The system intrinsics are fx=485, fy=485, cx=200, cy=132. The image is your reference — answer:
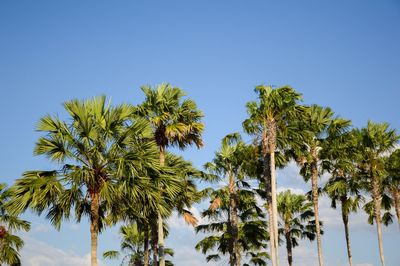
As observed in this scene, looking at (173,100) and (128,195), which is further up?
(173,100)

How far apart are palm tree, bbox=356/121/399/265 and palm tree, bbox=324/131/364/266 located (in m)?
0.67

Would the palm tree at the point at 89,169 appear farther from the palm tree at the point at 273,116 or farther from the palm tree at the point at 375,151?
the palm tree at the point at 375,151

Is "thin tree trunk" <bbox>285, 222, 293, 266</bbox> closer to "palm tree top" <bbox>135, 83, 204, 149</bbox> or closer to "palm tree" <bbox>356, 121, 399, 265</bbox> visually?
"palm tree" <bbox>356, 121, 399, 265</bbox>

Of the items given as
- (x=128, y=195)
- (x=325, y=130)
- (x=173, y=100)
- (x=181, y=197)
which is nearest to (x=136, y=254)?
(x=181, y=197)

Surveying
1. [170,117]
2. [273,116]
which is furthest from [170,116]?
[273,116]

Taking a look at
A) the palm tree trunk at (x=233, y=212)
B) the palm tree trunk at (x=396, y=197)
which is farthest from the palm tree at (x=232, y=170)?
the palm tree trunk at (x=396, y=197)

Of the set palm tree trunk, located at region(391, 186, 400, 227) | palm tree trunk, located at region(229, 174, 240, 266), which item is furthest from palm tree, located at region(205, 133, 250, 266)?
palm tree trunk, located at region(391, 186, 400, 227)

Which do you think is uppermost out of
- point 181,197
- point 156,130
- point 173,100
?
point 173,100

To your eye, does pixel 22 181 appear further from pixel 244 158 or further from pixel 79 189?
pixel 244 158

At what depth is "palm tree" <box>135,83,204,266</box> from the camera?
26150 mm

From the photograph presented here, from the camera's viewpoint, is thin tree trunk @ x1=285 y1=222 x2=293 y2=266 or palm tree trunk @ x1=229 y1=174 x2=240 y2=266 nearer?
palm tree trunk @ x1=229 y1=174 x2=240 y2=266

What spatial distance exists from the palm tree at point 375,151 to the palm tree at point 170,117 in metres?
11.7

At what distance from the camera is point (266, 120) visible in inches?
1064

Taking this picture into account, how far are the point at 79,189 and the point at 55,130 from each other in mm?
2312
